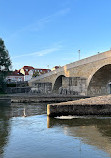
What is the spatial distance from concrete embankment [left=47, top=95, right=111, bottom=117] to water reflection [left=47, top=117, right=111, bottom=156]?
55 cm

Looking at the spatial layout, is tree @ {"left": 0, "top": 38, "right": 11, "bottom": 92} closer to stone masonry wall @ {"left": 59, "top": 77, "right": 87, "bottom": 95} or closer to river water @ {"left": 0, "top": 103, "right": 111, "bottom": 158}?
stone masonry wall @ {"left": 59, "top": 77, "right": 87, "bottom": 95}

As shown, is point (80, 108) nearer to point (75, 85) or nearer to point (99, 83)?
point (75, 85)

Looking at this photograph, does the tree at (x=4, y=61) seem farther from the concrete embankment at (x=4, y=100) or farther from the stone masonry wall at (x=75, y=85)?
the stone masonry wall at (x=75, y=85)

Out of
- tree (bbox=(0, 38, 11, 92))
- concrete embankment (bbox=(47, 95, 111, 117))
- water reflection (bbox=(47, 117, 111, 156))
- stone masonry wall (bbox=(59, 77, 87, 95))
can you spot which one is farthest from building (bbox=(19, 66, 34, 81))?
water reflection (bbox=(47, 117, 111, 156))

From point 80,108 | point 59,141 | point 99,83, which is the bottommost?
point 59,141

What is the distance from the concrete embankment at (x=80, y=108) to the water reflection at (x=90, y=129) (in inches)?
21.5

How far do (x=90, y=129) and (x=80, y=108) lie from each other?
9.70 ft

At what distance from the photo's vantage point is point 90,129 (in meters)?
9.01

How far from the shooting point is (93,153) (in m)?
5.90

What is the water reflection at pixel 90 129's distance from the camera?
697cm

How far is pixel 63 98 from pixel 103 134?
18.0 meters

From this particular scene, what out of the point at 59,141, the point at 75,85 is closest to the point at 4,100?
the point at 75,85

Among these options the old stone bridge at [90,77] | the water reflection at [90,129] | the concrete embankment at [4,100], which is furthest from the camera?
the concrete embankment at [4,100]

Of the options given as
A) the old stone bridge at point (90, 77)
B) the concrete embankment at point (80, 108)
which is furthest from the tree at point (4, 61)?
the concrete embankment at point (80, 108)
